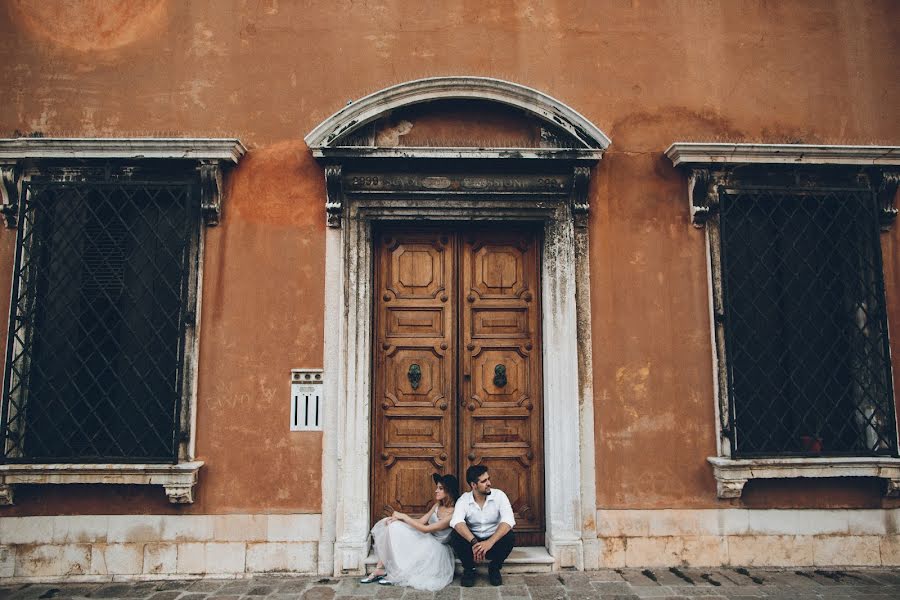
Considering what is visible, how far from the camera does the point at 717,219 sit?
5559mm

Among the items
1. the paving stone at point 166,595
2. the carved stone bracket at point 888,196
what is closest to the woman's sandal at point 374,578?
the paving stone at point 166,595

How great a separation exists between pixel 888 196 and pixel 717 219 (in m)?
1.54

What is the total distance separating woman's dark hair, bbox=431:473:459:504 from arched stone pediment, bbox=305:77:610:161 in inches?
105

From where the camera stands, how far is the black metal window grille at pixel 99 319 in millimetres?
5273

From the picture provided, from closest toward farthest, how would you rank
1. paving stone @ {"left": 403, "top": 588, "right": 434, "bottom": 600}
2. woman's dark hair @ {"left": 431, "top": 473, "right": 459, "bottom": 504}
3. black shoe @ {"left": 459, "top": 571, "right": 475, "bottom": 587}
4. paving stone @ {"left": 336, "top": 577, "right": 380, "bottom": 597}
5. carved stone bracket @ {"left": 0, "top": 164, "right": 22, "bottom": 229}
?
paving stone @ {"left": 403, "top": 588, "right": 434, "bottom": 600} → paving stone @ {"left": 336, "top": 577, "right": 380, "bottom": 597} → black shoe @ {"left": 459, "top": 571, "right": 475, "bottom": 587} → woman's dark hair @ {"left": 431, "top": 473, "right": 459, "bottom": 504} → carved stone bracket @ {"left": 0, "top": 164, "right": 22, "bottom": 229}

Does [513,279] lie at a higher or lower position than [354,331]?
higher

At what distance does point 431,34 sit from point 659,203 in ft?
8.32

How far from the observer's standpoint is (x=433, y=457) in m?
5.57

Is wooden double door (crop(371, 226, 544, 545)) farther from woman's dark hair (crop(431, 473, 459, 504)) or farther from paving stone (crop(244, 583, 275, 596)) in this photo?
paving stone (crop(244, 583, 275, 596))

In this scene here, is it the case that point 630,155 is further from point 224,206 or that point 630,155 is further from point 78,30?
point 78,30

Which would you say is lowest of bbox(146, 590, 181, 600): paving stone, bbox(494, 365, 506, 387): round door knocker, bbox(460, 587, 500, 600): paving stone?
bbox(146, 590, 181, 600): paving stone

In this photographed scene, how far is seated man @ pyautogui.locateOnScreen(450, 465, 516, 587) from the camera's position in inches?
195

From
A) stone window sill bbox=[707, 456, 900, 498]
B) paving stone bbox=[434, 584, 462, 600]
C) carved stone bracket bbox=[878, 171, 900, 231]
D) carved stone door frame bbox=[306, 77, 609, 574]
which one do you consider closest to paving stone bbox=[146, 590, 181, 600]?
carved stone door frame bbox=[306, 77, 609, 574]

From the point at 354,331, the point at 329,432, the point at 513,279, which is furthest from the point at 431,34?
the point at 329,432
